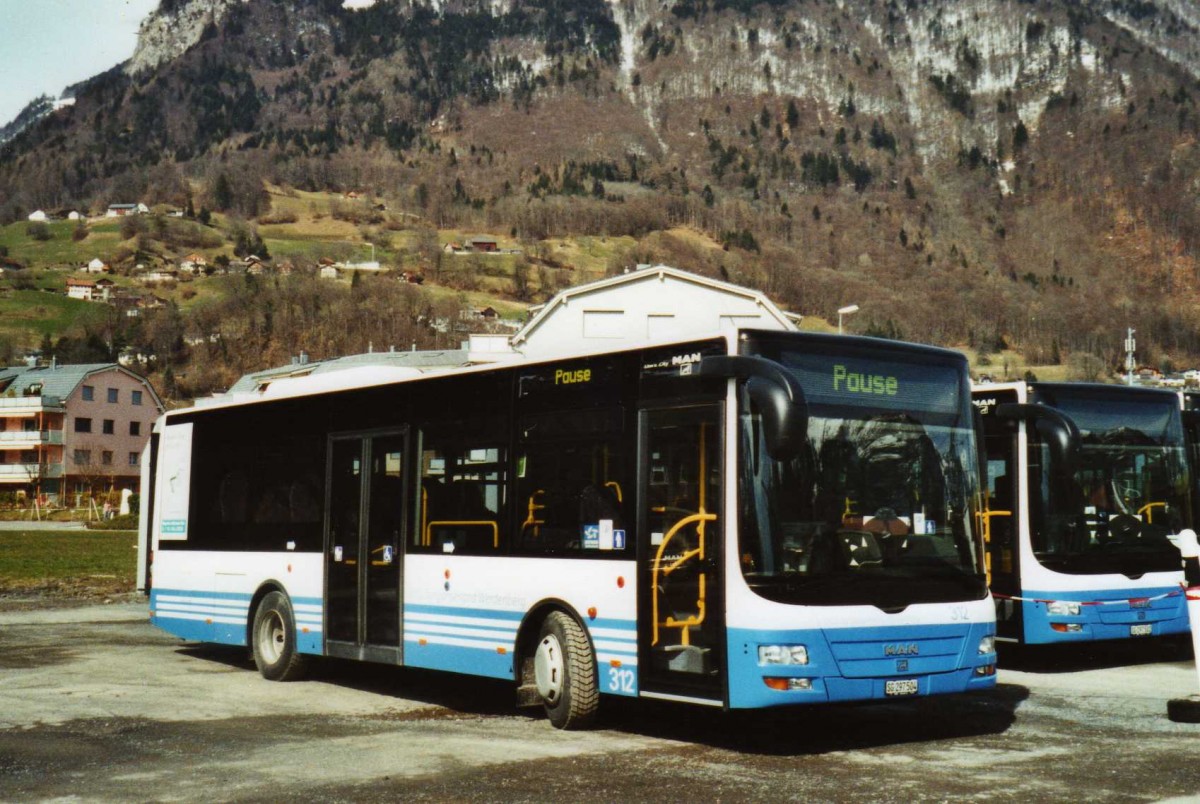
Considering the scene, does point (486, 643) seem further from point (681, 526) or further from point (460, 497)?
point (681, 526)

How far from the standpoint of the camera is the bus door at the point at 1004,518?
15.0 meters

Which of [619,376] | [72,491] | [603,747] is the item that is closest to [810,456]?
[619,376]

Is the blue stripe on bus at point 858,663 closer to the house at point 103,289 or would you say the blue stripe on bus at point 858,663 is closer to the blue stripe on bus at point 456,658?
the blue stripe on bus at point 456,658

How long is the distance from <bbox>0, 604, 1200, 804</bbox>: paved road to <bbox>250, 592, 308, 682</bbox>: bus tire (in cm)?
26

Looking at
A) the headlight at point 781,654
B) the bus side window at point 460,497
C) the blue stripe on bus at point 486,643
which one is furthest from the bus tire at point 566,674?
the headlight at point 781,654

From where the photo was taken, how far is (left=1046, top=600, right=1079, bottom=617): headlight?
14758 mm

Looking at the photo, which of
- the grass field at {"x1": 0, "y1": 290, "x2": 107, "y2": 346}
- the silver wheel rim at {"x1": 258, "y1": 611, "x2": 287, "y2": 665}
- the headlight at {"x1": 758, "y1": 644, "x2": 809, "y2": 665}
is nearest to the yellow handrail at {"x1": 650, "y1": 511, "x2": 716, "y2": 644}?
the headlight at {"x1": 758, "y1": 644, "x2": 809, "y2": 665}

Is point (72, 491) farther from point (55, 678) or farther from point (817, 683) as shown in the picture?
point (817, 683)

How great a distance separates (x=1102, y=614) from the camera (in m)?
14.9

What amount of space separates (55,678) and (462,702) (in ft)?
14.8

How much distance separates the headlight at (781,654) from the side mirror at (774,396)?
125cm

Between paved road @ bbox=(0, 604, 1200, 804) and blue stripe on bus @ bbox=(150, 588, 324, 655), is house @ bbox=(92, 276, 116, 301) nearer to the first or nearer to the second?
blue stripe on bus @ bbox=(150, 588, 324, 655)

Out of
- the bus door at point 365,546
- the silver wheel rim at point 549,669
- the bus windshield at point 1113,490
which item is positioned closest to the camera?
the silver wheel rim at point 549,669

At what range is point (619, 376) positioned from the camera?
11.0 meters
